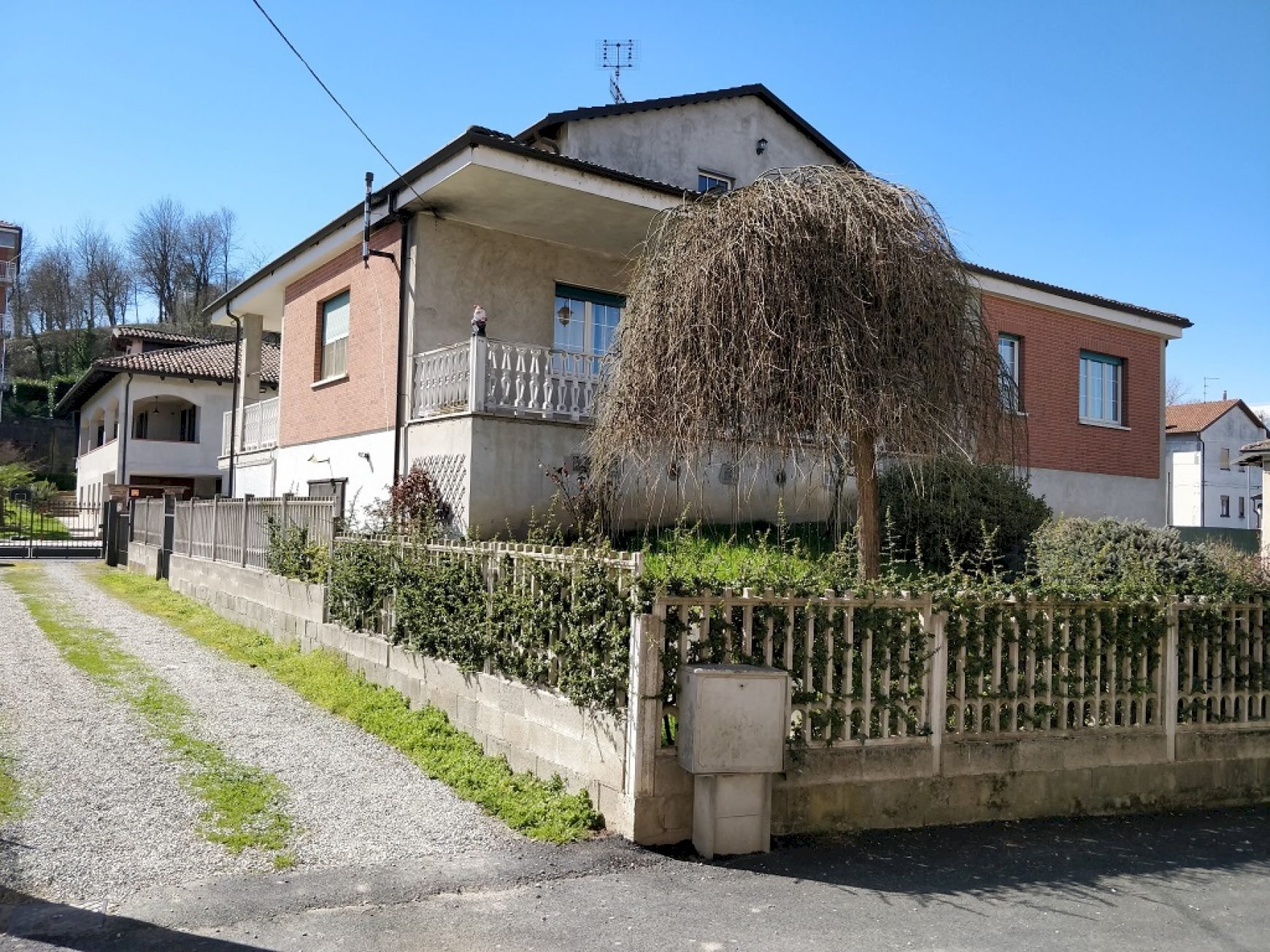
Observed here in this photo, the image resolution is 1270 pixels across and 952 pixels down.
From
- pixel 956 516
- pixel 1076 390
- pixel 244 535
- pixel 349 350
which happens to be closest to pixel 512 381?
pixel 349 350

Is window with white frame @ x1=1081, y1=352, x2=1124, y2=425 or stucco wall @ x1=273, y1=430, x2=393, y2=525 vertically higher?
window with white frame @ x1=1081, y1=352, x2=1124, y2=425

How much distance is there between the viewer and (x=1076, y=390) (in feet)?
61.7

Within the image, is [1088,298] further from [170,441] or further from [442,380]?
Result: [170,441]

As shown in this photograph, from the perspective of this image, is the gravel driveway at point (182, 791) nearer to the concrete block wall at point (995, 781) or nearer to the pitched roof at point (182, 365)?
the concrete block wall at point (995, 781)

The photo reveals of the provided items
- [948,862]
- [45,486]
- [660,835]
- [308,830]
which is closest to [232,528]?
[308,830]

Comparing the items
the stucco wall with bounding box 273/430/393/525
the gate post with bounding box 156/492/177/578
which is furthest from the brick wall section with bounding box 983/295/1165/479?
the gate post with bounding box 156/492/177/578

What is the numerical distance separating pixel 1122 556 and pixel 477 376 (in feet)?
23.7

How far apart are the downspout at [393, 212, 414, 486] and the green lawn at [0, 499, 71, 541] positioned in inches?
924

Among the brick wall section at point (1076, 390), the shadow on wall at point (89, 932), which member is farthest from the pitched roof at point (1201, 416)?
the shadow on wall at point (89, 932)

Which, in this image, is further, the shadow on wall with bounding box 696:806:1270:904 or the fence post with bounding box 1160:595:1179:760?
the fence post with bounding box 1160:595:1179:760

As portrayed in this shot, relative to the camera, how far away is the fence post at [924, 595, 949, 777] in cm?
604

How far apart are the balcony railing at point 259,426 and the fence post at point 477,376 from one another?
27.0 ft

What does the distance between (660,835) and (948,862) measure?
159cm

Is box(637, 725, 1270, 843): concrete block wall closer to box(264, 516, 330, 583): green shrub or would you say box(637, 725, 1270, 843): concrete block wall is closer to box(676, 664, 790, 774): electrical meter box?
box(676, 664, 790, 774): electrical meter box
